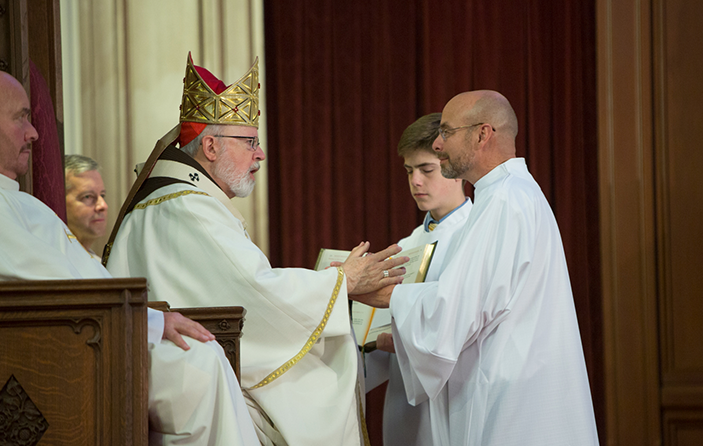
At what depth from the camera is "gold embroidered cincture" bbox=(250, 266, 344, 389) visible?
2.71 meters

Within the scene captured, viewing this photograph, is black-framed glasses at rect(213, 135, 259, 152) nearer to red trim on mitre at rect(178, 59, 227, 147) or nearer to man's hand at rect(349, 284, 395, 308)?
red trim on mitre at rect(178, 59, 227, 147)

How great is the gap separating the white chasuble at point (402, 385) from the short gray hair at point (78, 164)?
6.56ft

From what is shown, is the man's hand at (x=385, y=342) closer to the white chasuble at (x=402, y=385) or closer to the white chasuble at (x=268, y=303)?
the white chasuble at (x=402, y=385)

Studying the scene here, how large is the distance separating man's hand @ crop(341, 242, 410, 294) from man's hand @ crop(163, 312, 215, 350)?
0.87m

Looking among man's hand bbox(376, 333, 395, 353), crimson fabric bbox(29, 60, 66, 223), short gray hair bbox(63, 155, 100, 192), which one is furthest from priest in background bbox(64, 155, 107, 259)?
man's hand bbox(376, 333, 395, 353)

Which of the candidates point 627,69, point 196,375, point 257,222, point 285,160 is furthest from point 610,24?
point 196,375

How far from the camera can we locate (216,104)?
3.27 meters

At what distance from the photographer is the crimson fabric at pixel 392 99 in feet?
15.9

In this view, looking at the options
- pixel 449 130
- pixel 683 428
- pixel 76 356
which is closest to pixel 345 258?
pixel 449 130

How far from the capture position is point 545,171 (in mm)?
4832

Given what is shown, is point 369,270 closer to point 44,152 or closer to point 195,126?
point 195,126

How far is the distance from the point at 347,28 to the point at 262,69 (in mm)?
620

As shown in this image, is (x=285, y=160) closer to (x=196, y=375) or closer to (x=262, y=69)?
(x=262, y=69)

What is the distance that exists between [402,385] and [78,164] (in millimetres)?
2311
